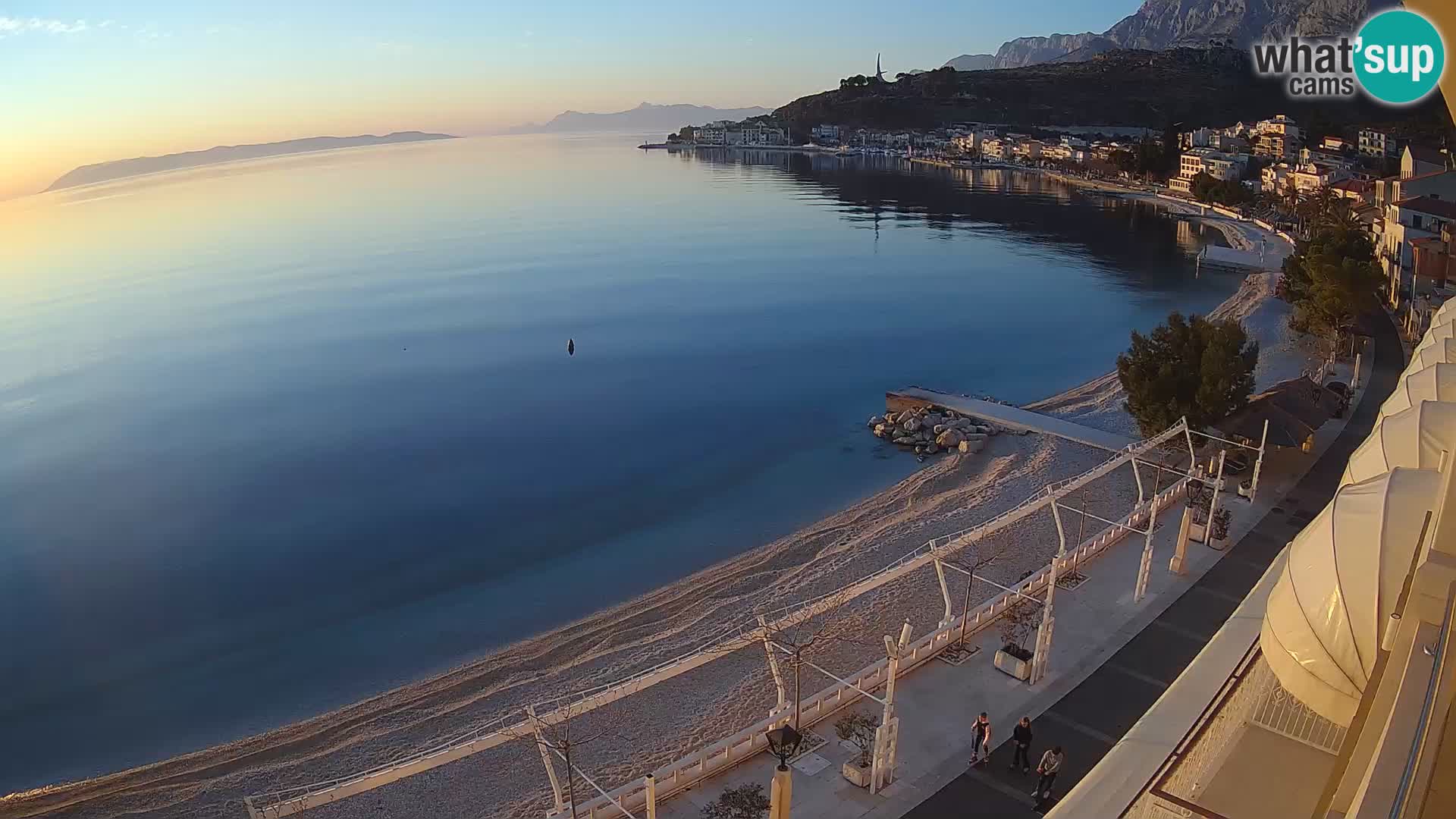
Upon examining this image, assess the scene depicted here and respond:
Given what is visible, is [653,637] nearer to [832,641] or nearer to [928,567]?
[832,641]

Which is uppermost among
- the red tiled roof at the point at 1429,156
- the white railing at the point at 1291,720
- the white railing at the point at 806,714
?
the red tiled roof at the point at 1429,156

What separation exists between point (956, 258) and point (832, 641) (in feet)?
211

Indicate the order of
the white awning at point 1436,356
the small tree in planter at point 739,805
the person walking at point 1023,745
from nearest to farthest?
the small tree in planter at point 739,805 → the person walking at point 1023,745 → the white awning at point 1436,356

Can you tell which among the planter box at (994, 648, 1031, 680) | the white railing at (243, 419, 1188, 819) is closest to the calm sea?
the white railing at (243, 419, 1188, 819)

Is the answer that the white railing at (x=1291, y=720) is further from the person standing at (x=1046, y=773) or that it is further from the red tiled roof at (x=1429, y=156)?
the red tiled roof at (x=1429, y=156)

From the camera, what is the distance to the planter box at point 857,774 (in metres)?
12.7

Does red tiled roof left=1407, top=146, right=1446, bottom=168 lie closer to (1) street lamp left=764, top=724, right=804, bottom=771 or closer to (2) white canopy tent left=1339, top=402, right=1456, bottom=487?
(2) white canopy tent left=1339, top=402, right=1456, bottom=487

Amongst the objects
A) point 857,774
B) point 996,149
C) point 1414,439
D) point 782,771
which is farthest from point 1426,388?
point 996,149

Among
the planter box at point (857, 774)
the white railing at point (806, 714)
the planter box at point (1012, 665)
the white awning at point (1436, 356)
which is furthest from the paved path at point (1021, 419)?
the planter box at point (857, 774)

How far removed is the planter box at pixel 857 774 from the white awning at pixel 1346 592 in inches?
220

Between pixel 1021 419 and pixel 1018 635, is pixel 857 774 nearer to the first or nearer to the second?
pixel 1018 635

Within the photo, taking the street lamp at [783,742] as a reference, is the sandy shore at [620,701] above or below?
below

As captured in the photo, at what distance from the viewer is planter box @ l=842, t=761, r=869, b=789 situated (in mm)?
Answer: 12664

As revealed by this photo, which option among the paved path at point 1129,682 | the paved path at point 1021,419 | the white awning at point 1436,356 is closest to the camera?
the paved path at point 1129,682
